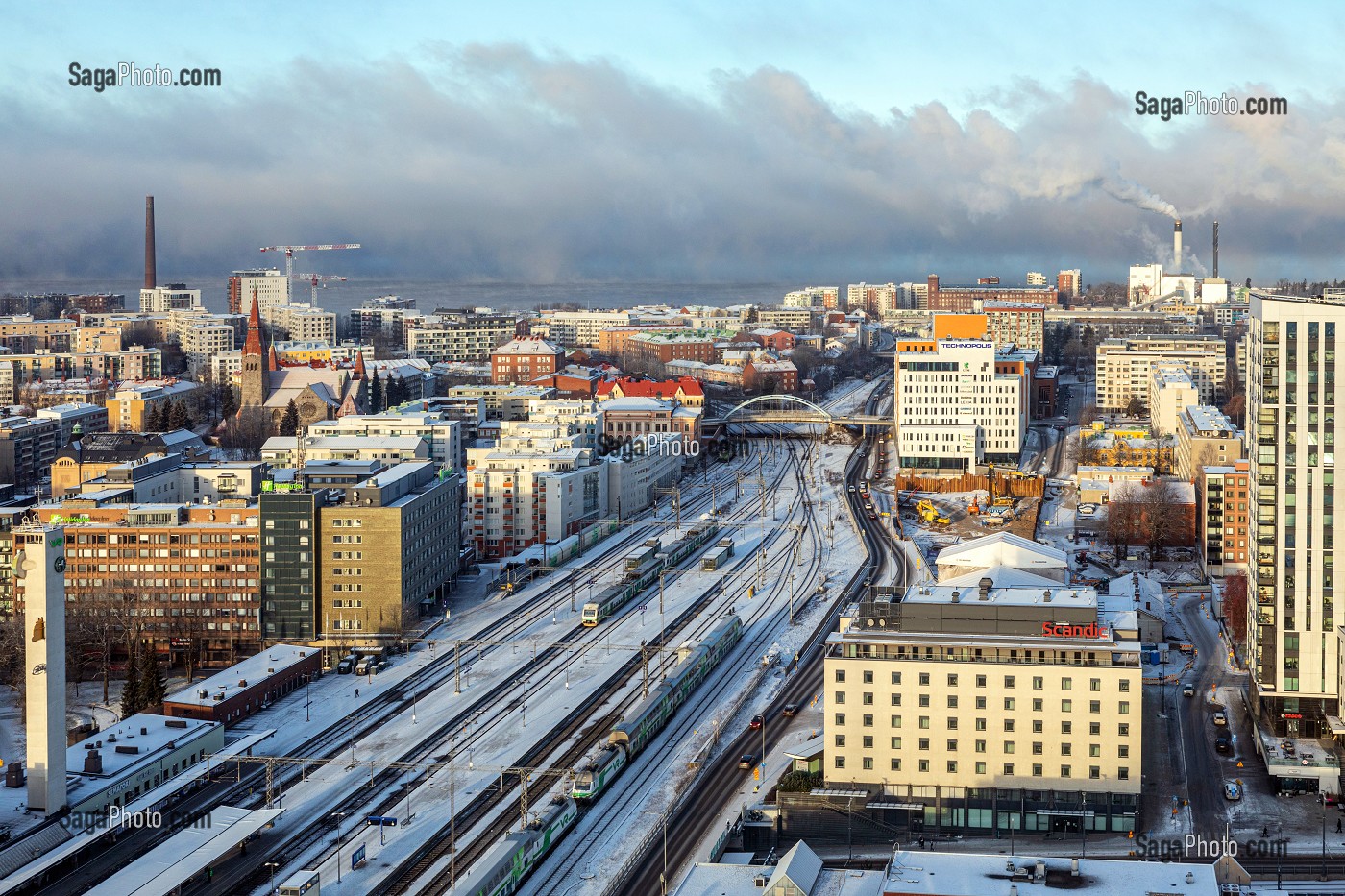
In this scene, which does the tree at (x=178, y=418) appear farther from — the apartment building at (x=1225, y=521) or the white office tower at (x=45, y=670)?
the white office tower at (x=45, y=670)

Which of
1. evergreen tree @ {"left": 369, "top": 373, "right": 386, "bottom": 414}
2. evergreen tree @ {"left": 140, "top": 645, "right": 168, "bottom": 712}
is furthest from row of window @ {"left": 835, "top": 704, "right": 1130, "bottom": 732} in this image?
evergreen tree @ {"left": 369, "top": 373, "right": 386, "bottom": 414}

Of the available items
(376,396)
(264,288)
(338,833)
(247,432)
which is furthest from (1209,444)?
(264,288)

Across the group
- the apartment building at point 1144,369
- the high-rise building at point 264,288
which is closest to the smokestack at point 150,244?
the high-rise building at point 264,288

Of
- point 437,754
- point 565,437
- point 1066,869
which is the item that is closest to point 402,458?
point 565,437

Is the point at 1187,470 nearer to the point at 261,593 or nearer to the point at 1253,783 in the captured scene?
the point at 1253,783

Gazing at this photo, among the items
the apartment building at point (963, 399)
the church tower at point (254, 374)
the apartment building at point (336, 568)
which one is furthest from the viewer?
the church tower at point (254, 374)

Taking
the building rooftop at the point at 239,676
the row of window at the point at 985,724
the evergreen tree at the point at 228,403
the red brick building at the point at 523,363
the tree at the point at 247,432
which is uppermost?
the red brick building at the point at 523,363
